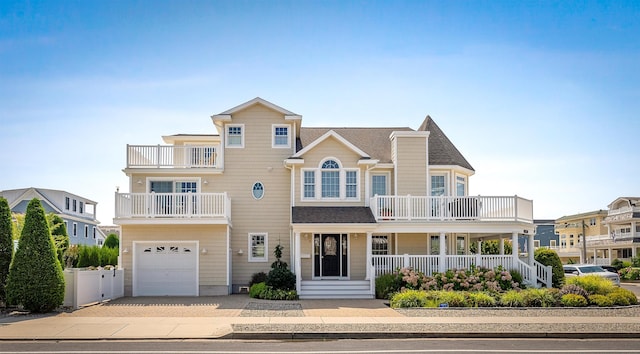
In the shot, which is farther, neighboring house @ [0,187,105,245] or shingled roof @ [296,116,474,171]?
neighboring house @ [0,187,105,245]

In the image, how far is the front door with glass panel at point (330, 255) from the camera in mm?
27891

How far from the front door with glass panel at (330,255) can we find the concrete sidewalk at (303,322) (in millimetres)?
4804

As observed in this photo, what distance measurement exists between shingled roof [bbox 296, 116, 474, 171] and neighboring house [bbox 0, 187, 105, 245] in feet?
95.4

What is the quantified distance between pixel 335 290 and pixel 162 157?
30.9ft

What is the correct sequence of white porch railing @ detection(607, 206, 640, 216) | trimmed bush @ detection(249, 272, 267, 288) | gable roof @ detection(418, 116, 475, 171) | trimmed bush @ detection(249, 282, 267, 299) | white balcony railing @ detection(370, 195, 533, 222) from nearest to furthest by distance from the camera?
trimmed bush @ detection(249, 282, 267, 299), white balcony railing @ detection(370, 195, 533, 222), trimmed bush @ detection(249, 272, 267, 288), gable roof @ detection(418, 116, 475, 171), white porch railing @ detection(607, 206, 640, 216)

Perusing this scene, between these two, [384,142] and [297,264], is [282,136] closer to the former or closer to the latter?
[384,142]

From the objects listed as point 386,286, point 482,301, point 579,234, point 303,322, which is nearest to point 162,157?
point 386,286

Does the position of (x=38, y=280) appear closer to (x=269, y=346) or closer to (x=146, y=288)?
(x=146, y=288)

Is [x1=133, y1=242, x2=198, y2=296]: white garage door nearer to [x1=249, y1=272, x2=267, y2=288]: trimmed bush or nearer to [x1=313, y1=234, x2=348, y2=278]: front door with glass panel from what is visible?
[x1=249, y1=272, x2=267, y2=288]: trimmed bush

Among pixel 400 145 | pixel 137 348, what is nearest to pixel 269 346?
pixel 137 348

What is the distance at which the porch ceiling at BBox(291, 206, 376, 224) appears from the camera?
2630cm

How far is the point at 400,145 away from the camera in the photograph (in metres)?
29.3

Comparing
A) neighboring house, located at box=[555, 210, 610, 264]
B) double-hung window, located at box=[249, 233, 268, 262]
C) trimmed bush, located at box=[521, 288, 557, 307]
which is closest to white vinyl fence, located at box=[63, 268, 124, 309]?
double-hung window, located at box=[249, 233, 268, 262]

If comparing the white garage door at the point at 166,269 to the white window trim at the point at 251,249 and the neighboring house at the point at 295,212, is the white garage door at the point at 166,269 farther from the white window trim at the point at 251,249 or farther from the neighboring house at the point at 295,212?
the white window trim at the point at 251,249
